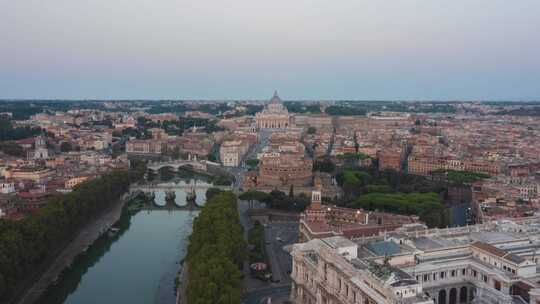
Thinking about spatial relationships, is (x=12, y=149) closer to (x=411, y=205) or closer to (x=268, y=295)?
(x=411, y=205)

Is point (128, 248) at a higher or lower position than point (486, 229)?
lower

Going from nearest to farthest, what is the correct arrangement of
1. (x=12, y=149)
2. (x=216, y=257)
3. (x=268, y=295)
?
(x=216, y=257) → (x=268, y=295) → (x=12, y=149)

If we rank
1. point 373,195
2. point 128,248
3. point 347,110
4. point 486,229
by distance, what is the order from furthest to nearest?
point 347,110 < point 373,195 < point 128,248 < point 486,229

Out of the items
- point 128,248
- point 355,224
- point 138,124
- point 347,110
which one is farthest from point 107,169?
point 347,110

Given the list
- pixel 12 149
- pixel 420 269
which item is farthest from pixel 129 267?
pixel 12 149

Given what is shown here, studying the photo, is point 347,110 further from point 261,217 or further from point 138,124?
point 261,217

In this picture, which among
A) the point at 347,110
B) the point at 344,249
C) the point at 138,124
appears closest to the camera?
the point at 344,249
